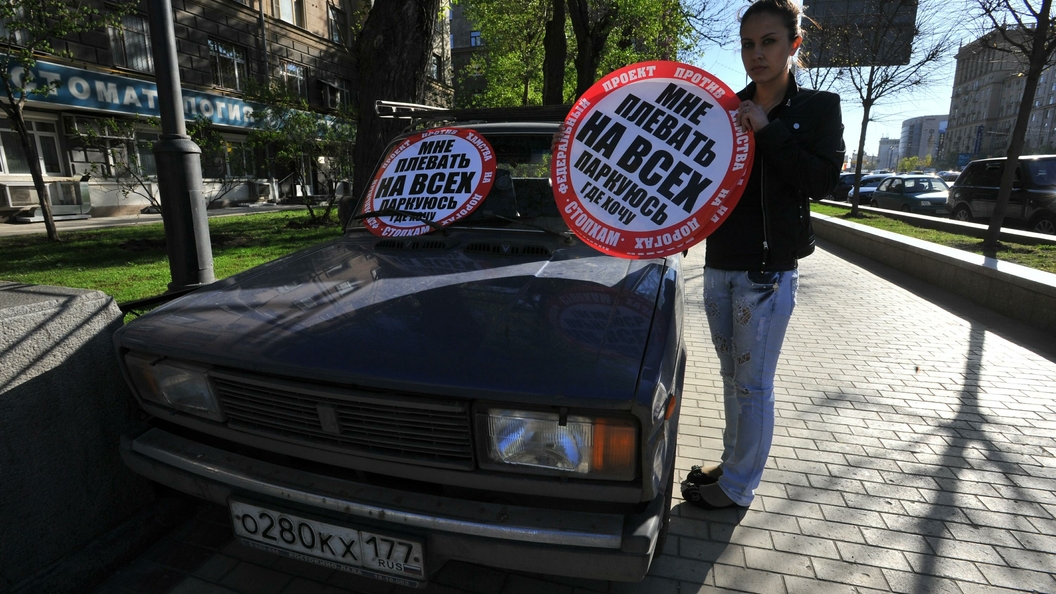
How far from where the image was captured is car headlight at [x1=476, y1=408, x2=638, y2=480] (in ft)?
5.28

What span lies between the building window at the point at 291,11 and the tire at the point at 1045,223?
2798cm

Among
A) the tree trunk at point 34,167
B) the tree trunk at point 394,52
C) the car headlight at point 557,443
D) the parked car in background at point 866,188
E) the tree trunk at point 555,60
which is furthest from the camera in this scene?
the parked car in background at point 866,188

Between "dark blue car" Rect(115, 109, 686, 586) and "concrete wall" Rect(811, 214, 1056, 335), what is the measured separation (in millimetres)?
5795

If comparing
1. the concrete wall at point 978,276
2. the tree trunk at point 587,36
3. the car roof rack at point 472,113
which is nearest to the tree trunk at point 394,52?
the car roof rack at point 472,113

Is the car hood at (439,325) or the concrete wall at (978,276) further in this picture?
the concrete wall at (978,276)

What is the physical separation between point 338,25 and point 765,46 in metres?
31.8

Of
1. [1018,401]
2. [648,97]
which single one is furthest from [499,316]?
[1018,401]

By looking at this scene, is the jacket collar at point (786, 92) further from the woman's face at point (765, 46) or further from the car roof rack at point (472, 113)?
the car roof rack at point (472, 113)

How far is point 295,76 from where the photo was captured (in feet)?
87.8

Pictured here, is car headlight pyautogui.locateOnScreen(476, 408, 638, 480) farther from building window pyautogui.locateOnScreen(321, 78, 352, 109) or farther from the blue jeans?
building window pyautogui.locateOnScreen(321, 78, 352, 109)

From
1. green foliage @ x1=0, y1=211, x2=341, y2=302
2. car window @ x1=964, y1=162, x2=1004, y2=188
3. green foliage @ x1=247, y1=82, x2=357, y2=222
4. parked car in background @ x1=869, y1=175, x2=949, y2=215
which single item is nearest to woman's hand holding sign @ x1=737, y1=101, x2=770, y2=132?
green foliage @ x1=0, y1=211, x2=341, y2=302

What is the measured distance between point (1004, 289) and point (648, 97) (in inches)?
245

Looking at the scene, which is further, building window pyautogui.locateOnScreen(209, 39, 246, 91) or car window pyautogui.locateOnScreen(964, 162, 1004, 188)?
building window pyautogui.locateOnScreen(209, 39, 246, 91)

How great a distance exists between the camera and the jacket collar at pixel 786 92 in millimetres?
2149
